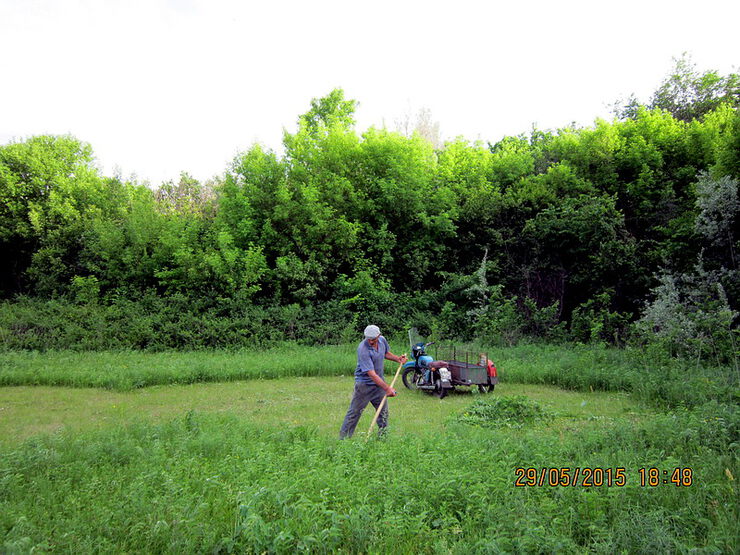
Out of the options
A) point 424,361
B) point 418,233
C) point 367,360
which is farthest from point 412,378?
point 418,233

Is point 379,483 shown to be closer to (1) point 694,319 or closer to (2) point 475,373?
(2) point 475,373

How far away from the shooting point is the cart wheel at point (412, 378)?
11.0 m

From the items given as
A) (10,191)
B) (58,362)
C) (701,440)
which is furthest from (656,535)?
(10,191)

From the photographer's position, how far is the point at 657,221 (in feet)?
57.3

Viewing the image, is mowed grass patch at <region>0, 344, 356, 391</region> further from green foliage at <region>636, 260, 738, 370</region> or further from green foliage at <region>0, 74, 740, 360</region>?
green foliage at <region>636, 260, 738, 370</region>

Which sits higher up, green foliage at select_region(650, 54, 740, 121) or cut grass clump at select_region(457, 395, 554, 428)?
green foliage at select_region(650, 54, 740, 121)

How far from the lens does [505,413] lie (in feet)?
26.2

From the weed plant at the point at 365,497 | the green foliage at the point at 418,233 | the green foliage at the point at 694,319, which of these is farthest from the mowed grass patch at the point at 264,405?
the green foliage at the point at 418,233
